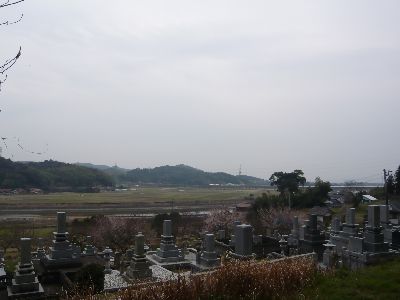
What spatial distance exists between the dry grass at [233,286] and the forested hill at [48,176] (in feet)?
261

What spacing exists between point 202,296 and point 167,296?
2.10 feet

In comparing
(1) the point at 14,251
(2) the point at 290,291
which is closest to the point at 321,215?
(1) the point at 14,251

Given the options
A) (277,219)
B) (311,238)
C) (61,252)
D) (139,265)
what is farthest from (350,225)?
(277,219)

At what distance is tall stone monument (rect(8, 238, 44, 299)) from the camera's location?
14312 mm

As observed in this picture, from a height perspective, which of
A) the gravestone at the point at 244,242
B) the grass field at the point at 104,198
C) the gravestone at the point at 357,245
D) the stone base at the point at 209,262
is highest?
the gravestone at the point at 244,242

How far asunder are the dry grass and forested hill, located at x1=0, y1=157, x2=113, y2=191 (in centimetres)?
7970

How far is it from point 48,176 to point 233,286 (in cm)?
10990

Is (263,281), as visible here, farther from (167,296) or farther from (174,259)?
(174,259)

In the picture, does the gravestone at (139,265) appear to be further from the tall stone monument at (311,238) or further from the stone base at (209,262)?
the tall stone monument at (311,238)

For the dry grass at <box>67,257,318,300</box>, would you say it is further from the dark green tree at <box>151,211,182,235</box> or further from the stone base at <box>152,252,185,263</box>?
the dark green tree at <box>151,211,182,235</box>

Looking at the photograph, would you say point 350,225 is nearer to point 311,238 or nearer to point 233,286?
point 311,238

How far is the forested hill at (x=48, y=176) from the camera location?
8954 cm

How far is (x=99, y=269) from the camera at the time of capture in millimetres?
15156

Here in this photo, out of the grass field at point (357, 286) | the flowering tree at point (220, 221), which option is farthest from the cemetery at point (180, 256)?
the flowering tree at point (220, 221)
